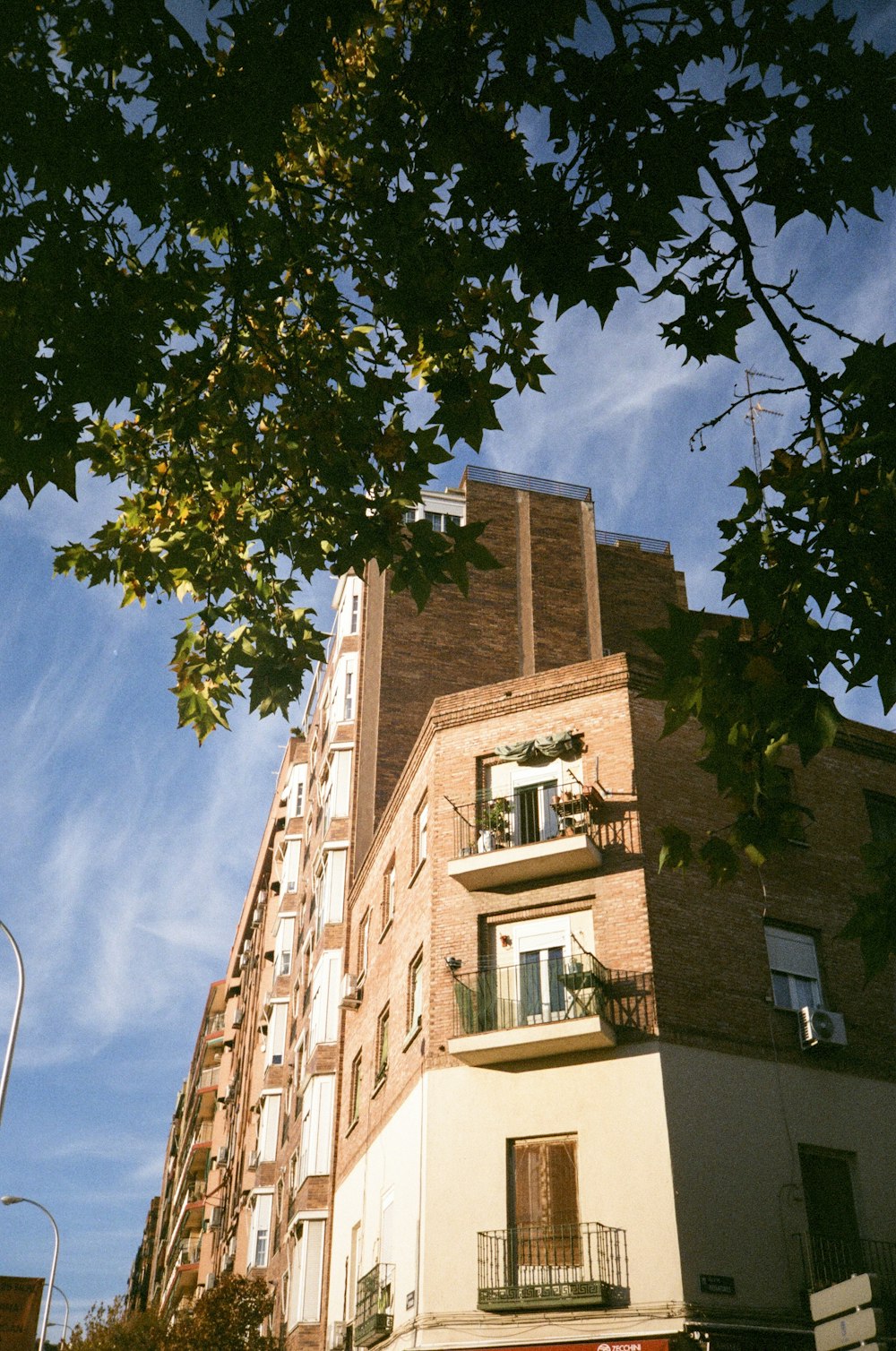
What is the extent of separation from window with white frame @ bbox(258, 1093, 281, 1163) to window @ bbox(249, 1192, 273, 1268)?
3.55 ft

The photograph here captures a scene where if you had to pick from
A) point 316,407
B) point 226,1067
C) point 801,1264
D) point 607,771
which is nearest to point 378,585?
point 607,771

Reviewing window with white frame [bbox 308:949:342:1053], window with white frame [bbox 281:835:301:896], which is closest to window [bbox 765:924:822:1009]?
window with white frame [bbox 308:949:342:1053]

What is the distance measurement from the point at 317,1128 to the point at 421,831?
8028mm

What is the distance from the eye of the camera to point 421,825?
80.9ft

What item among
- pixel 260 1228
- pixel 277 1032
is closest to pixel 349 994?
pixel 260 1228

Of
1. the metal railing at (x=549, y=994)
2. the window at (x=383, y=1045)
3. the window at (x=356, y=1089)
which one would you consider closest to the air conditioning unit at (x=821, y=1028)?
the metal railing at (x=549, y=994)

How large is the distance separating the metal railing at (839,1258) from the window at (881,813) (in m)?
7.26

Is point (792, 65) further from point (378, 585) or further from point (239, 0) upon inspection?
point (378, 585)

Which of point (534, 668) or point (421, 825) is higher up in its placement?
point (534, 668)

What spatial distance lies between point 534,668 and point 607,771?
13813 mm

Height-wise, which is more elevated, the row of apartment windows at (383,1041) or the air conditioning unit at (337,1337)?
the row of apartment windows at (383,1041)

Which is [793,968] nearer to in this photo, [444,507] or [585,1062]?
[585,1062]

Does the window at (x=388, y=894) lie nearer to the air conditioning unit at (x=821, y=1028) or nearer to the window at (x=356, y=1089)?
Answer: the window at (x=356, y=1089)

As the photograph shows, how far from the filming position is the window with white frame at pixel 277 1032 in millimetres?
39938
